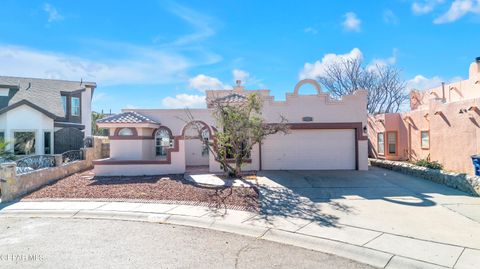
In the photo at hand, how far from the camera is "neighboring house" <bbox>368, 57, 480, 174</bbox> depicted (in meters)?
14.2

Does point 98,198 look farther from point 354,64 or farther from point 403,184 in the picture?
point 354,64

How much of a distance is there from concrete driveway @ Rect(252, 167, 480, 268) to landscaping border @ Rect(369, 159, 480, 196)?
0.40m

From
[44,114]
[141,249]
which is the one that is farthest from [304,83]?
[44,114]

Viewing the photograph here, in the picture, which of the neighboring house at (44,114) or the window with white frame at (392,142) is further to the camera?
the neighboring house at (44,114)

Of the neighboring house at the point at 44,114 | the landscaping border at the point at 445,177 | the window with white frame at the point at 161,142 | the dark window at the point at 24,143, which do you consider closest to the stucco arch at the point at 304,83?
the landscaping border at the point at 445,177

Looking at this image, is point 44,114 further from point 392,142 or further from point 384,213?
point 392,142

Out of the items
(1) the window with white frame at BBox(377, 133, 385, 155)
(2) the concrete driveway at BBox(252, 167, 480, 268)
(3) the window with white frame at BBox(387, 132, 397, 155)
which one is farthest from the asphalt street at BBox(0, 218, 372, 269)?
(1) the window with white frame at BBox(377, 133, 385, 155)

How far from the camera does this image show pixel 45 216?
30.0ft

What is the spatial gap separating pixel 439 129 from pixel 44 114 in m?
26.3

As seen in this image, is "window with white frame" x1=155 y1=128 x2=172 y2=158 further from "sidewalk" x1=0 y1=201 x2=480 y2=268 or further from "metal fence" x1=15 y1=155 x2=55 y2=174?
"sidewalk" x1=0 y1=201 x2=480 y2=268

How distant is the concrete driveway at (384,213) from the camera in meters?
6.44

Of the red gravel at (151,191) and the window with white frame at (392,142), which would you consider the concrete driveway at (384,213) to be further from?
the window with white frame at (392,142)

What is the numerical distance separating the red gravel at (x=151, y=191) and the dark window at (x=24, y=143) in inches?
366

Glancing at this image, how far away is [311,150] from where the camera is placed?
58.3ft
